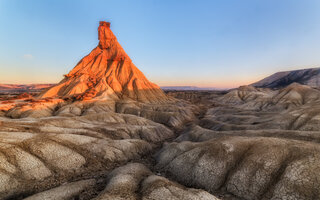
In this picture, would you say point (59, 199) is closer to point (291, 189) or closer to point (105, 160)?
point (105, 160)

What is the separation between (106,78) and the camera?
3199 inches

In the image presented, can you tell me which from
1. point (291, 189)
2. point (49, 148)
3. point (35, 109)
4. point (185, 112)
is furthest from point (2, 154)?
point (185, 112)

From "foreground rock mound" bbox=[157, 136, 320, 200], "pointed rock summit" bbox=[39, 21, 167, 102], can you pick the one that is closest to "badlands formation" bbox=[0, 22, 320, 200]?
"foreground rock mound" bbox=[157, 136, 320, 200]

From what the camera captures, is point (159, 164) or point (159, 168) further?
point (159, 164)

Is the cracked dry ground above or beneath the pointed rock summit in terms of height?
beneath

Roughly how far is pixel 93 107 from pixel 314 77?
237m

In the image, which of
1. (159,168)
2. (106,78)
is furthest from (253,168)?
(106,78)

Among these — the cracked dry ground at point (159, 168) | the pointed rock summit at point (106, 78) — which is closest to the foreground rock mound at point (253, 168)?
the cracked dry ground at point (159, 168)

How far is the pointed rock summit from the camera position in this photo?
6938cm

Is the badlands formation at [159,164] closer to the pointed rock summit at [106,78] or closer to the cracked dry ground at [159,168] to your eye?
the cracked dry ground at [159,168]

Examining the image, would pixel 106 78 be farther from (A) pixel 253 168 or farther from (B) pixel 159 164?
(A) pixel 253 168

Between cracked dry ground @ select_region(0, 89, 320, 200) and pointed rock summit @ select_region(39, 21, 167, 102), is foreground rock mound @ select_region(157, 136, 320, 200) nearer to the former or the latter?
cracked dry ground @ select_region(0, 89, 320, 200)

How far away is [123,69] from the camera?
8725cm

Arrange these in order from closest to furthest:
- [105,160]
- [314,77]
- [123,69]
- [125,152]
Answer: [105,160] → [125,152] → [123,69] → [314,77]
